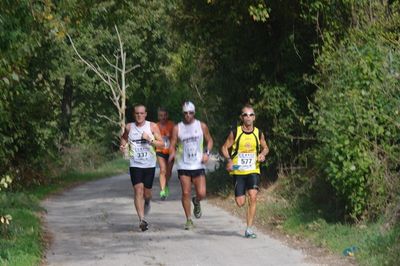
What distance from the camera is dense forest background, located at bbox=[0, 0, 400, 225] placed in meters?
10.6

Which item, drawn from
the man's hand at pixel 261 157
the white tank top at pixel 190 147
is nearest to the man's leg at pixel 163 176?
the white tank top at pixel 190 147

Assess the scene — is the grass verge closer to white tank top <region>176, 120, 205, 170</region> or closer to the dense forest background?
the dense forest background

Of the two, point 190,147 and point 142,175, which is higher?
point 190,147

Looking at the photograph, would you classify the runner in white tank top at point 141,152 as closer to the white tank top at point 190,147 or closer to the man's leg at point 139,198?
the man's leg at point 139,198

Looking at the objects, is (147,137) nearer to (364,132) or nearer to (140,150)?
(140,150)

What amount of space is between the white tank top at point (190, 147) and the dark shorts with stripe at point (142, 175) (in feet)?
1.70

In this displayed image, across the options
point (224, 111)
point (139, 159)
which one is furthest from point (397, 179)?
point (224, 111)

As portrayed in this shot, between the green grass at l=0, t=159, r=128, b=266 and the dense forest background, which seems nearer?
the green grass at l=0, t=159, r=128, b=266

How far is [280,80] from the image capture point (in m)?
17.0

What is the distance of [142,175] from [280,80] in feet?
18.5

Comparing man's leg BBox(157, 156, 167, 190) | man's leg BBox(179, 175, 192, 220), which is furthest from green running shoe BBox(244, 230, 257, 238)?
man's leg BBox(157, 156, 167, 190)

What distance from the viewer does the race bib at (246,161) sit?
11711 mm

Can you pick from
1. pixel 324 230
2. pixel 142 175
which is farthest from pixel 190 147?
pixel 324 230

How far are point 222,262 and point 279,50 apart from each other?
8.29m
